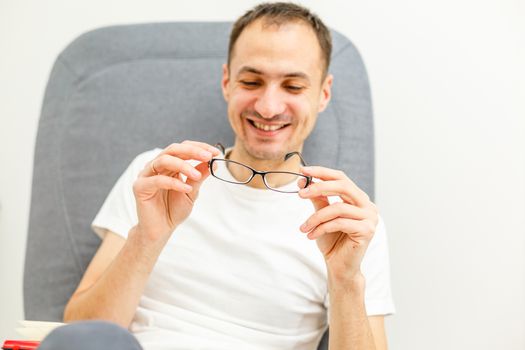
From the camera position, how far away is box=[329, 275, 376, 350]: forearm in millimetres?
1170

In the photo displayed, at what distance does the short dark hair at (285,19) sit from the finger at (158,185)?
0.44 meters

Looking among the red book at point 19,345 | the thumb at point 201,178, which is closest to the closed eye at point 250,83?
the thumb at point 201,178

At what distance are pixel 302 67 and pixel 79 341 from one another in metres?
0.82

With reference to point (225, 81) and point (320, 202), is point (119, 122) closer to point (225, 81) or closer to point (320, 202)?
point (225, 81)

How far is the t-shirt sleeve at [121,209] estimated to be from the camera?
137 cm

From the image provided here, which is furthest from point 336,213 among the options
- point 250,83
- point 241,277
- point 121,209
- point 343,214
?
point 121,209

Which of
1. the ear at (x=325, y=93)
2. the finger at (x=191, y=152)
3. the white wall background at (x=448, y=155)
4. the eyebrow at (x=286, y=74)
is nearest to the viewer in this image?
the finger at (x=191, y=152)

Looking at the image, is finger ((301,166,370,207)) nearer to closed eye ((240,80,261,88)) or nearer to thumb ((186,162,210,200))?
thumb ((186,162,210,200))

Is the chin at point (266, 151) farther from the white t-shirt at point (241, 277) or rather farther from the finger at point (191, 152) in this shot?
the finger at point (191, 152)

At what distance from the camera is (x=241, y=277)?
1.31m

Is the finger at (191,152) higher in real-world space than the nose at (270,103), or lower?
lower

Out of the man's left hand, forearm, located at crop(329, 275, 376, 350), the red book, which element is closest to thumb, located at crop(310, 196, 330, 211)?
the man's left hand

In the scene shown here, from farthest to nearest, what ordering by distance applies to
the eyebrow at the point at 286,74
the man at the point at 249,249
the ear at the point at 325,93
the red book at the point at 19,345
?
the ear at the point at 325,93, the eyebrow at the point at 286,74, the man at the point at 249,249, the red book at the point at 19,345

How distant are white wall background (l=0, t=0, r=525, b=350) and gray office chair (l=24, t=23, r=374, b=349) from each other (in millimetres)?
215
